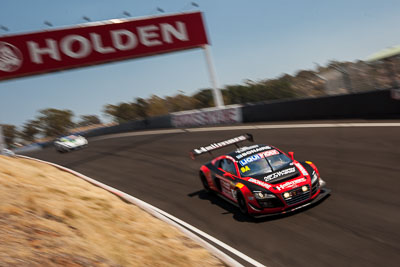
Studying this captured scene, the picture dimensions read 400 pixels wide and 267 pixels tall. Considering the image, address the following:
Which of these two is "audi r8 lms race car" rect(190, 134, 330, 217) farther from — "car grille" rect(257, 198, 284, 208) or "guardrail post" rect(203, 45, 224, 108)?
"guardrail post" rect(203, 45, 224, 108)

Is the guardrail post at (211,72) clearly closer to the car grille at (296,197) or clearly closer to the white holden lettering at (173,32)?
the white holden lettering at (173,32)

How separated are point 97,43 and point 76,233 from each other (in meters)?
24.0

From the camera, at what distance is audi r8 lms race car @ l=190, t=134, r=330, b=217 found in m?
8.80

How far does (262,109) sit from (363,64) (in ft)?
24.0

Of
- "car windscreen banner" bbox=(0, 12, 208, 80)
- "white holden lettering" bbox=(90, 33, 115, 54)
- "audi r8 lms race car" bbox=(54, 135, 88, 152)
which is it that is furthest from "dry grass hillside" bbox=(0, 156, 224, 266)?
"white holden lettering" bbox=(90, 33, 115, 54)

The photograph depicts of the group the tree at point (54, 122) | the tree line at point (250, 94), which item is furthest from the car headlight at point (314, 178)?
the tree at point (54, 122)

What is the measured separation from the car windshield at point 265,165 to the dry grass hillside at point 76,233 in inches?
85.8

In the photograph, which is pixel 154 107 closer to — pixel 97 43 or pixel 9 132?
pixel 97 43

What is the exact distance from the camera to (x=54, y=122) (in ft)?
251

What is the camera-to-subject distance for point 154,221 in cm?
959

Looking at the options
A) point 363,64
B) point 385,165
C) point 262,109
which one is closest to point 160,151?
point 262,109

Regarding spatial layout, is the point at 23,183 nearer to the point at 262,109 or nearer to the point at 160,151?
the point at 160,151

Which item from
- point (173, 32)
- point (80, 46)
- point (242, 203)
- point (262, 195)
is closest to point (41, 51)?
point (80, 46)

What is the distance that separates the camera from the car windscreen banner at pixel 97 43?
2734 centimetres
